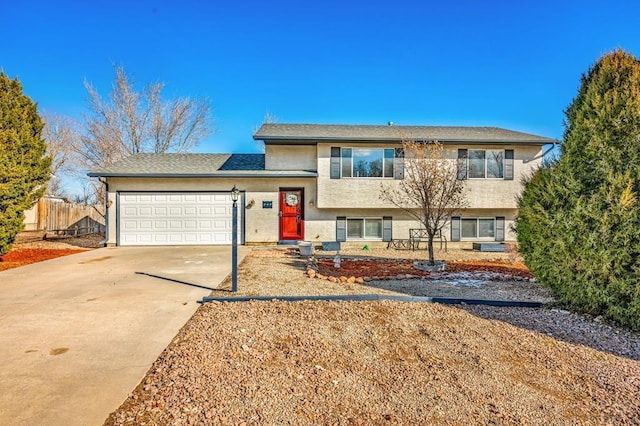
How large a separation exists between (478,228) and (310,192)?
667 centimetres

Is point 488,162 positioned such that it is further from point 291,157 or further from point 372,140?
point 291,157

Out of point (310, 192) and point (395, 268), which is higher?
point (310, 192)

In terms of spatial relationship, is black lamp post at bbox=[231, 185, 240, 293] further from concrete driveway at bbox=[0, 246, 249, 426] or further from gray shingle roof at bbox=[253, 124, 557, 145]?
gray shingle roof at bbox=[253, 124, 557, 145]

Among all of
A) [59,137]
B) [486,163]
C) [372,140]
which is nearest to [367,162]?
[372,140]

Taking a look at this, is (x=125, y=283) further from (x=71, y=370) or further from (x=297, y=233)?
(x=297, y=233)

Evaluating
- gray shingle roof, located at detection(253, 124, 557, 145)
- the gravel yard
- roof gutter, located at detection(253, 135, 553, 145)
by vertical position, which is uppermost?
gray shingle roof, located at detection(253, 124, 557, 145)

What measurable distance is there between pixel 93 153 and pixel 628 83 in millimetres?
25181

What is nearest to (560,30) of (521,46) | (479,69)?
(521,46)

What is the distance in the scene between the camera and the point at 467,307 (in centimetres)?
470

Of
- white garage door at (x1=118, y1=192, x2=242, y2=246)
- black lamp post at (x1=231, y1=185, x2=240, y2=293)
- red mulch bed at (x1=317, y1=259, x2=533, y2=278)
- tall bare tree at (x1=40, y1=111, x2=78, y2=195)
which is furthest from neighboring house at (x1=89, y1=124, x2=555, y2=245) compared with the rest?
tall bare tree at (x1=40, y1=111, x2=78, y2=195)

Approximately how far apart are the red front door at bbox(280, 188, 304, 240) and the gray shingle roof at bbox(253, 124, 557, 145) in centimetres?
200

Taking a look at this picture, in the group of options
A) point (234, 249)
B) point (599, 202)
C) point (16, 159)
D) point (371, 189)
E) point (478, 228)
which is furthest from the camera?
point (478, 228)

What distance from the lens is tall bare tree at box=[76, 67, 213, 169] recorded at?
2086 cm

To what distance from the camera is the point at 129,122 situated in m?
21.2
